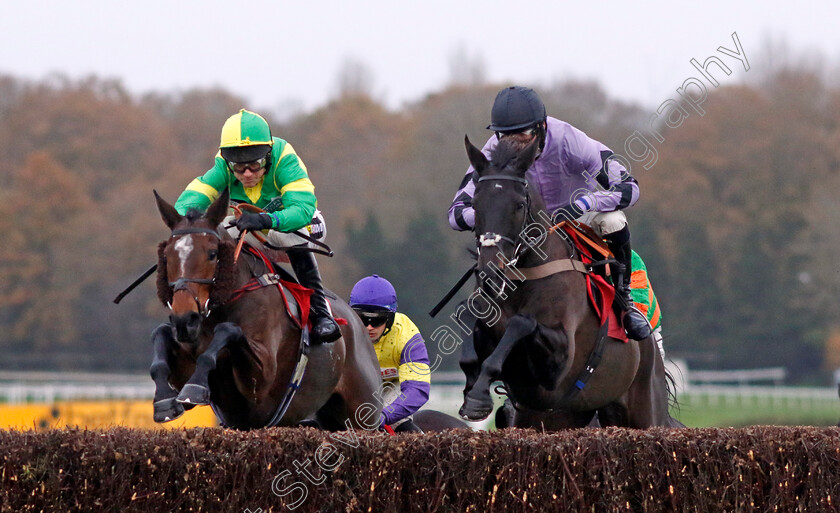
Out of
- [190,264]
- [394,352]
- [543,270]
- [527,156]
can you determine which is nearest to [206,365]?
[190,264]

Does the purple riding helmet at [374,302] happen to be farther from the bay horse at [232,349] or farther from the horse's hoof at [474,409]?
the horse's hoof at [474,409]

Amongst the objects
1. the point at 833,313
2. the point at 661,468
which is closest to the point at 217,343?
the point at 661,468

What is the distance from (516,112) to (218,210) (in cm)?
173

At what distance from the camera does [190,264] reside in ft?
19.4

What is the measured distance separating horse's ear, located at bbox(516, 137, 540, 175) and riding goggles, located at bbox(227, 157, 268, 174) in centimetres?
147

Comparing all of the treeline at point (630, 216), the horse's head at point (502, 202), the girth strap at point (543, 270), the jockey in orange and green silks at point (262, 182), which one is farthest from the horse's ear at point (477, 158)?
the treeline at point (630, 216)

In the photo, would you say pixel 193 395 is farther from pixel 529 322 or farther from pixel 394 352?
pixel 394 352

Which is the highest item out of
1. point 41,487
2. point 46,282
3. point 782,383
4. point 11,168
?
point 41,487

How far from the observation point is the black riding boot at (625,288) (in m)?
6.79

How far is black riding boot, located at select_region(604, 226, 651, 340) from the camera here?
679cm

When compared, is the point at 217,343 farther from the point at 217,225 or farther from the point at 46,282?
the point at 46,282

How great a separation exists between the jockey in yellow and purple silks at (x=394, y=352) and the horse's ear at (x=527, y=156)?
172 centimetres

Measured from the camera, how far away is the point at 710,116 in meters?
38.4

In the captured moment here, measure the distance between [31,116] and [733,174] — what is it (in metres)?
24.3
